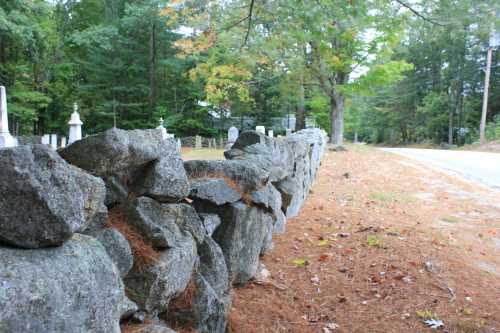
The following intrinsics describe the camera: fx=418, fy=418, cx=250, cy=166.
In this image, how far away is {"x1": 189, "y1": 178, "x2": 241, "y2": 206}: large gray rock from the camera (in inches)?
127

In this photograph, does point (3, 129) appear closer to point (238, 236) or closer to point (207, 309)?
point (238, 236)

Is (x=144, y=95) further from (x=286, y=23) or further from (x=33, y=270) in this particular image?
(x=33, y=270)

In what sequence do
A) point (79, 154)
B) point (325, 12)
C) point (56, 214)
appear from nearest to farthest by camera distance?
point (56, 214), point (79, 154), point (325, 12)

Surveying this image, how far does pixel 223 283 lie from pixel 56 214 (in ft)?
5.88

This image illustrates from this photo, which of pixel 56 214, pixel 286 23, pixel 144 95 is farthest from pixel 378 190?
pixel 144 95

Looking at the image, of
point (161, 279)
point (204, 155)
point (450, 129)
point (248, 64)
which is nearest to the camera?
point (161, 279)

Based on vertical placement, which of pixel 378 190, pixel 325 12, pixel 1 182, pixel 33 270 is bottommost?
pixel 378 190

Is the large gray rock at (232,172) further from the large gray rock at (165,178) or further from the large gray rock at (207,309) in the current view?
the large gray rock at (207,309)

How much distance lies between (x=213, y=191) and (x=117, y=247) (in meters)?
1.31

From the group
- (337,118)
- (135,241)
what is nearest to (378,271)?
(135,241)

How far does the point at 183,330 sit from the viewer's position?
255 centimetres

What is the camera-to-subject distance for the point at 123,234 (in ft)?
7.50

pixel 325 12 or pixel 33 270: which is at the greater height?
pixel 325 12

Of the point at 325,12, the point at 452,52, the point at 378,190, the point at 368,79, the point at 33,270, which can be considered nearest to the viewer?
the point at 33,270
